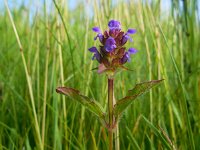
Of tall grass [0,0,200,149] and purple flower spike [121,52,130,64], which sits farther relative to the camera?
tall grass [0,0,200,149]

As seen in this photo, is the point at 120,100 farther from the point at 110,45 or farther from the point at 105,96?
the point at 105,96

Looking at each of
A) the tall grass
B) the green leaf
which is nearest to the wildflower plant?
the green leaf

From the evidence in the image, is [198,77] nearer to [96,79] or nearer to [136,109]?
[136,109]

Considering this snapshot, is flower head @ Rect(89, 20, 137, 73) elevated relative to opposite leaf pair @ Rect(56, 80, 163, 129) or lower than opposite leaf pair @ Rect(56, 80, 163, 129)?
elevated

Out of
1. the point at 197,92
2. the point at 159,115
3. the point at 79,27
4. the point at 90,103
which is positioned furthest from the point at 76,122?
the point at 79,27

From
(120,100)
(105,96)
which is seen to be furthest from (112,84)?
(105,96)

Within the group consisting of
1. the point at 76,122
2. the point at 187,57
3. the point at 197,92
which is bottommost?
the point at 76,122

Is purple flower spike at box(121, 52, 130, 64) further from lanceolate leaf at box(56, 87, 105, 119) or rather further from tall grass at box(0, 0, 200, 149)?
tall grass at box(0, 0, 200, 149)

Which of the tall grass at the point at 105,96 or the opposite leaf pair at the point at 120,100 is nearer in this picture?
the opposite leaf pair at the point at 120,100

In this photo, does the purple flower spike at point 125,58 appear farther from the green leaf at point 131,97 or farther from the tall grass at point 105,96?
the tall grass at point 105,96

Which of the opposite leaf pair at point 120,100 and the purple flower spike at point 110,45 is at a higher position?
the purple flower spike at point 110,45

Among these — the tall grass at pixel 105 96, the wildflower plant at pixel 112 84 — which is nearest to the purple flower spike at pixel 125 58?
the wildflower plant at pixel 112 84
